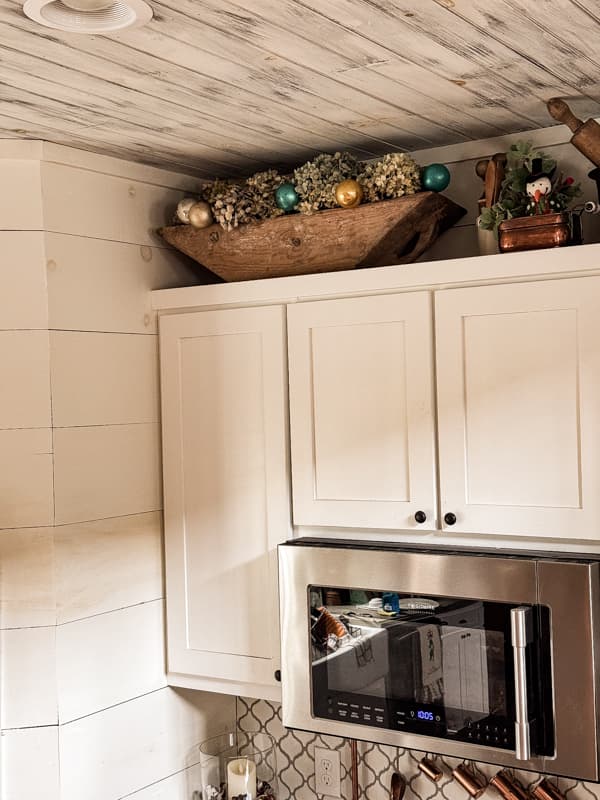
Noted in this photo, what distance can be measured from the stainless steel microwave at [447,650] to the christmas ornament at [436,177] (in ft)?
2.46

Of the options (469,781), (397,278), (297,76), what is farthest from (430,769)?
(297,76)

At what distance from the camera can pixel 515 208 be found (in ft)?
6.28

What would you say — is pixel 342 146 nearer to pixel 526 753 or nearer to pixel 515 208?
pixel 515 208

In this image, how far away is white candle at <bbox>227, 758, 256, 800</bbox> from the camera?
2.24 m

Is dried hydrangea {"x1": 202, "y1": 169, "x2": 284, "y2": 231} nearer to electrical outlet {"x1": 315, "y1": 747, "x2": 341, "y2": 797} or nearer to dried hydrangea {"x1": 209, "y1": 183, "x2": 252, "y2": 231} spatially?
dried hydrangea {"x1": 209, "y1": 183, "x2": 252, "y2": 231}

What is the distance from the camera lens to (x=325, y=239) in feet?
6.89

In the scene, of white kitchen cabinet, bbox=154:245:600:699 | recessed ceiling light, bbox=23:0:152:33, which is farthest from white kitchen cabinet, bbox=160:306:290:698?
recessed ceiling light, bbox=23:0:152:33

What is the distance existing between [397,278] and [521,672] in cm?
80

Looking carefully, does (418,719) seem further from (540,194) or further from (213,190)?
(213,190)

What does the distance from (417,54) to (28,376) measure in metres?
1.03

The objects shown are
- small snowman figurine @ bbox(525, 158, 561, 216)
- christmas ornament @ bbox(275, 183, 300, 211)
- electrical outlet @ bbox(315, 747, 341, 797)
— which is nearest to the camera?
small snowman figurine @ bbox(525, 158, 561, 216)

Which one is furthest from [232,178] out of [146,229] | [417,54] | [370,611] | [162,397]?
[370,611]

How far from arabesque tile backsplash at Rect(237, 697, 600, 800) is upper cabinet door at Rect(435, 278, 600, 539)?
652mm

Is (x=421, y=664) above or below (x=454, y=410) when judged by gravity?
below
